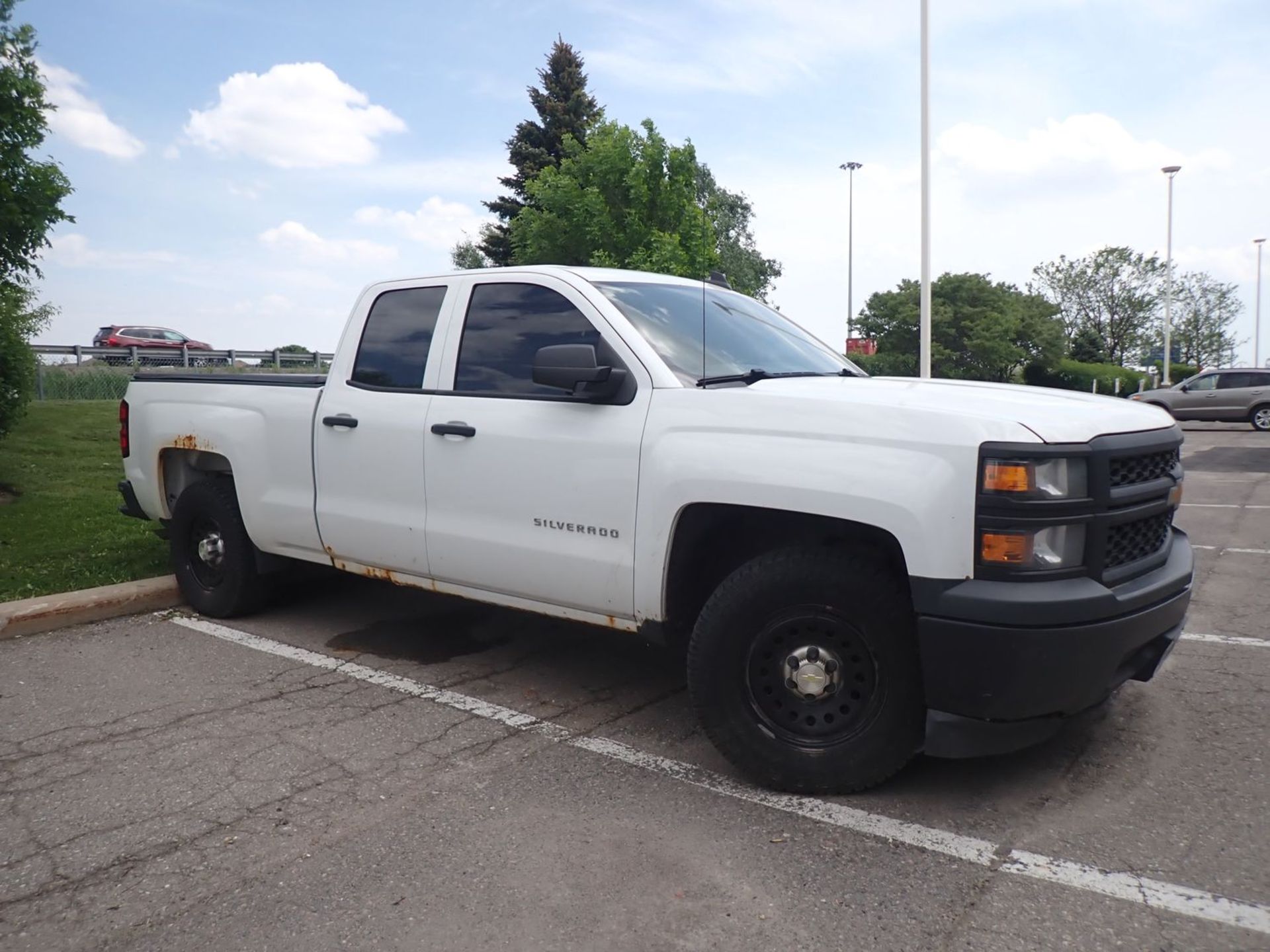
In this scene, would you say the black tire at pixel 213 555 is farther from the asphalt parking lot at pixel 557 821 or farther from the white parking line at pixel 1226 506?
the white parking line at pixel 1226 506

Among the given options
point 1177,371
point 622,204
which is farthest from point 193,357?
point 1177,371

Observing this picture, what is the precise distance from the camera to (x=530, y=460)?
4141mm

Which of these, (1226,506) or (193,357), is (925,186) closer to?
(1226,506)

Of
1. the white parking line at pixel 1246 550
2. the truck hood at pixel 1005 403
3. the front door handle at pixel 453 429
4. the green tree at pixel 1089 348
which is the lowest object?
the white parking line at pixel 1246 550

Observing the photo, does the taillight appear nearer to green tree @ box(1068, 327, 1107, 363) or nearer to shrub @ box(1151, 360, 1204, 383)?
shrub @ box(1151, 360, 1204, 383)

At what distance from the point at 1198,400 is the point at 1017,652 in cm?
2635

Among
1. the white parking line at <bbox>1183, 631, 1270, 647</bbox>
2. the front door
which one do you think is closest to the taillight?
the front door

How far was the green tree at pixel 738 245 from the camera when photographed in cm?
5081

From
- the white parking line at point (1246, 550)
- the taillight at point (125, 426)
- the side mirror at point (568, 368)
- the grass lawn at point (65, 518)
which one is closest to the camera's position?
the side mirror at point (568, 368)

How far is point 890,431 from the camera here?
3217mm

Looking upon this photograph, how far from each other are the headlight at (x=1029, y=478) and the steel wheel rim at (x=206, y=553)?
4.49 m

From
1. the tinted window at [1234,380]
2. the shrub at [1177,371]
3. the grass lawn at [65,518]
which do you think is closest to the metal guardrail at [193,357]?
the grass lawn at [65,518]

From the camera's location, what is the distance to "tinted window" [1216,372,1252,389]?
25031mm

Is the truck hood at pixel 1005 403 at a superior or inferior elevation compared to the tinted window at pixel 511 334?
inferior
